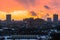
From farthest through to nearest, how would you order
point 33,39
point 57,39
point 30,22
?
point 30,22 → point 33,39 → point 57,39

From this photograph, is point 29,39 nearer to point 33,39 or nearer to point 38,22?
point 33,39

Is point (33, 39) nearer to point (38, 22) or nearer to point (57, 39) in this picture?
point (57, 39)

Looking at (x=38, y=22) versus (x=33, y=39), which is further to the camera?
(x=38, y=22)

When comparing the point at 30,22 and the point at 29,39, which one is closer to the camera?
the point at 29,39

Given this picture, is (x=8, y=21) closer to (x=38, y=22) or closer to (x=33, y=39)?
(x=38, y=22)

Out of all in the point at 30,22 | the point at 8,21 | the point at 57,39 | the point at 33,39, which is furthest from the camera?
the point at 8,21

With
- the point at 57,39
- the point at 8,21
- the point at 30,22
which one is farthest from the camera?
the point at 8,21

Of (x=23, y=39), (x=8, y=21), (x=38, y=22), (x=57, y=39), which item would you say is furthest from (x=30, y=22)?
(x=57, y=39)
